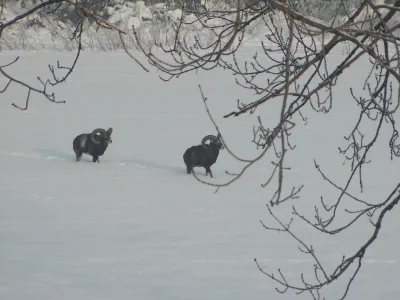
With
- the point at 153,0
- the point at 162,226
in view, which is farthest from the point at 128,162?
the point at 153,0

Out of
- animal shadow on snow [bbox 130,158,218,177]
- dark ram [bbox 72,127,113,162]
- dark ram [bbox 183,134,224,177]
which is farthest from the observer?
dark ram [bbox 72,127,113,162]

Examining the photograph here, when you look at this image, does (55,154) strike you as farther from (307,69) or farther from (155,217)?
(307,69)

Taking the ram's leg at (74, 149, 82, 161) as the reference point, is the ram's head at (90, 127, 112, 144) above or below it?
above

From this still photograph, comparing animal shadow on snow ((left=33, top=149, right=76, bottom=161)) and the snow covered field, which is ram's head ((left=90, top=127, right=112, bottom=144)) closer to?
the snow covered field

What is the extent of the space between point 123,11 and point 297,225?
2536cm

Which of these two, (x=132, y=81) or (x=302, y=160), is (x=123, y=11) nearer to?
(x=132, y=81)

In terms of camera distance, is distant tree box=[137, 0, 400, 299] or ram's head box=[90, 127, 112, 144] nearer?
distant tree box=[137, 0, 400, 299]

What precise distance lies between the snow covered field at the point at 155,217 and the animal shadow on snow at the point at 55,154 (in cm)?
10

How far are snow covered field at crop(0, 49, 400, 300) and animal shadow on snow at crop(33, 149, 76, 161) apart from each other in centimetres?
10

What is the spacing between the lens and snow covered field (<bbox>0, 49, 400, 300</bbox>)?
6242 millimetres

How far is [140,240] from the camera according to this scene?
24.8 ft

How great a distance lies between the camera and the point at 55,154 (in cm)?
1311

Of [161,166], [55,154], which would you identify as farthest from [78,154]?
[161,166]

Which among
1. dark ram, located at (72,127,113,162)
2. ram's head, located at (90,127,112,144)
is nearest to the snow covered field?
dark ram, located at (72,127,113,162)
